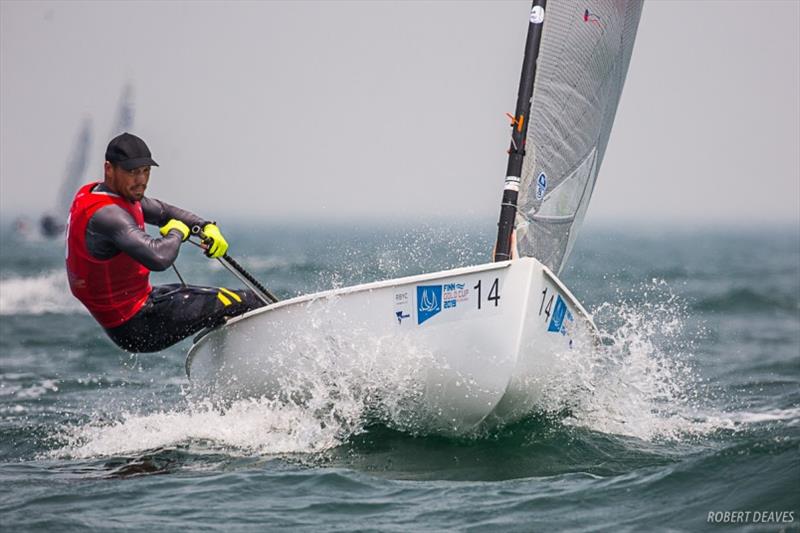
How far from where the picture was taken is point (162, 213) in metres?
6.41

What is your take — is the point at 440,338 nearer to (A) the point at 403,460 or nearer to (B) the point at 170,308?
(A) the point at 403,460

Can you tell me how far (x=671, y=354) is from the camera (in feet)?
35.7

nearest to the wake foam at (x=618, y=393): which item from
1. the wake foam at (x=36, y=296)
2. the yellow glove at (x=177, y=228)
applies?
the yellow glove at (x=177, y=228)

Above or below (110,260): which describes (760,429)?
below

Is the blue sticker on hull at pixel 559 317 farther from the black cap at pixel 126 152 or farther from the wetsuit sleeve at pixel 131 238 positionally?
the black cap at pixel 126 152

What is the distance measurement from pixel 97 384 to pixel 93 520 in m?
4.60

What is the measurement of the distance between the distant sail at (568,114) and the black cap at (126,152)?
90.0 inches

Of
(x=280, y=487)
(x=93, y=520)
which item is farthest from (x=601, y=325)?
(x=93, y=520)

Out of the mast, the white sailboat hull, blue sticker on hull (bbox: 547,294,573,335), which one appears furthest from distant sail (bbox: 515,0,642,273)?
the white sailboat hull

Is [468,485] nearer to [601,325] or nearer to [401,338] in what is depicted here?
[401,338]

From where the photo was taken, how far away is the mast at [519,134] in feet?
19.6

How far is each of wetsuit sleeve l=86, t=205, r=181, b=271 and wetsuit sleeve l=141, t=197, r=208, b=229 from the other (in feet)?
1.81

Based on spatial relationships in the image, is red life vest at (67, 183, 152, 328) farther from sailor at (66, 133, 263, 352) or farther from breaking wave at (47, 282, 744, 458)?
breaking wave at (47, 282, 744, 458)

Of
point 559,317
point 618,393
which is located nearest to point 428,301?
point 559,317
